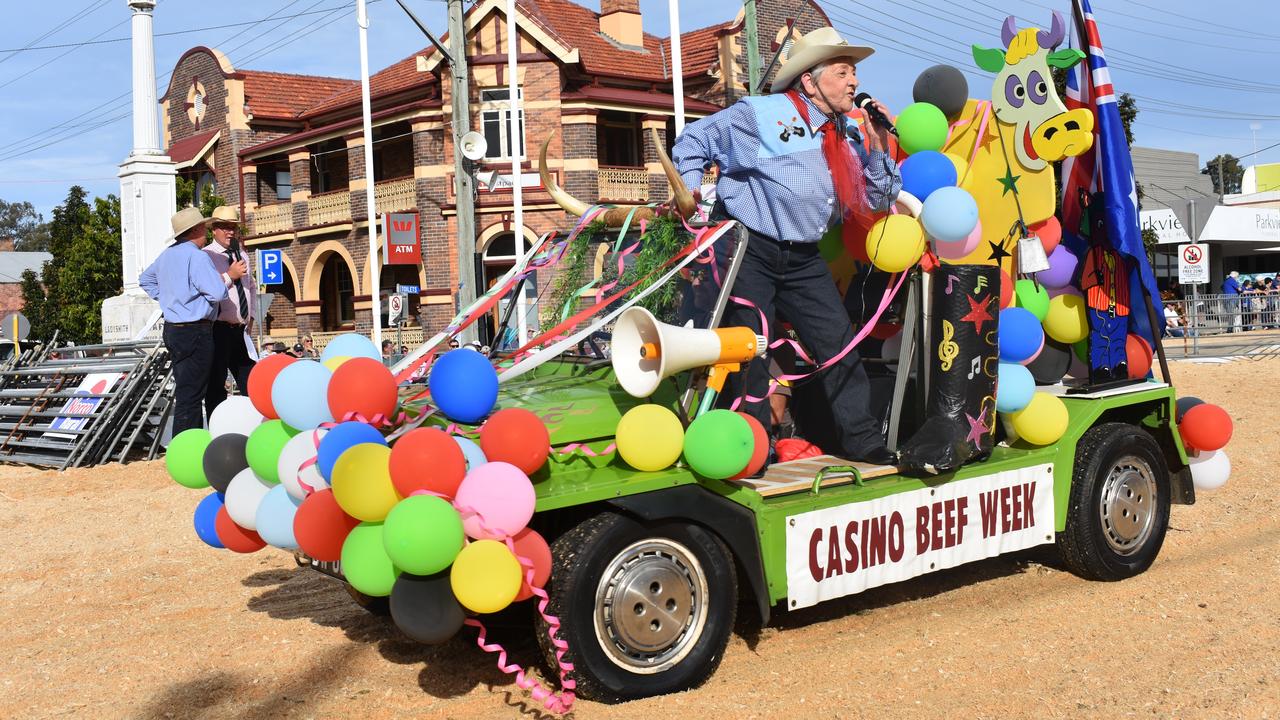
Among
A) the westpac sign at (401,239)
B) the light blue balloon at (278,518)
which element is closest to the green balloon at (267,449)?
the light blue balloon at (278,518)

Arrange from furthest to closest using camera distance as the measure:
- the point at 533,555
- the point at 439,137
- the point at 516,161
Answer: the point at 439,137 → the point at 516,161 → the point at 533,555

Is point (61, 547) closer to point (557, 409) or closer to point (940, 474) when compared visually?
point (557, 409)

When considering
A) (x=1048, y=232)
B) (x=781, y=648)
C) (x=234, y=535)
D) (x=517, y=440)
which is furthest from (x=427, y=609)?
(x=1048, y=232)

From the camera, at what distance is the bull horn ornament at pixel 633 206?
4.81 m

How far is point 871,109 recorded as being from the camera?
208 inches

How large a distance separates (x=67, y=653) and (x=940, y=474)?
416 centimetres

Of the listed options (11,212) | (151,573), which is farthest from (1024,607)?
(11,212)

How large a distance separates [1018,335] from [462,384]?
294 centimetres

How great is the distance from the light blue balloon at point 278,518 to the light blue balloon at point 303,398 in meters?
0.27

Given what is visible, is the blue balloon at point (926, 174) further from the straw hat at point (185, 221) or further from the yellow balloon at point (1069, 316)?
the straw hat at point (185, 221)

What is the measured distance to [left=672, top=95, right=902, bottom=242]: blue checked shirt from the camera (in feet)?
16.2

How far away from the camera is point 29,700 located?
4.44m

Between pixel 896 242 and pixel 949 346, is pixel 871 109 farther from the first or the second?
pixel 949 346

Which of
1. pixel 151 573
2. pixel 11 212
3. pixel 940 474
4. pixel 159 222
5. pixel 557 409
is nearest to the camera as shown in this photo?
pixel 557 409
